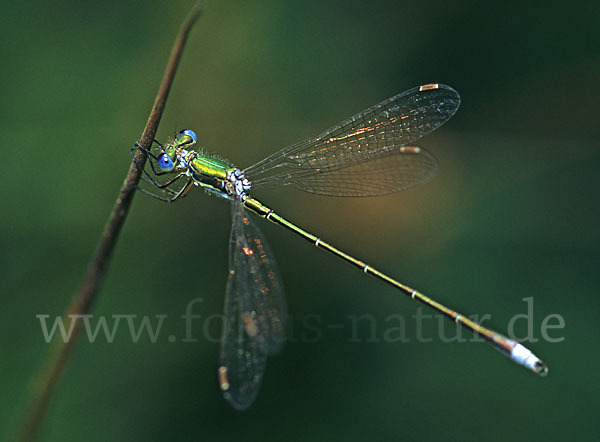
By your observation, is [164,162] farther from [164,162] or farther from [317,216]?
[317,216]

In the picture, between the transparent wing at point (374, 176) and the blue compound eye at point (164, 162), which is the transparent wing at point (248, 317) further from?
the transparent wing at point (374, 176)

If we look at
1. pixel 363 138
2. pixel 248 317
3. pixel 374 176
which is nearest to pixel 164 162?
pixel 248 317

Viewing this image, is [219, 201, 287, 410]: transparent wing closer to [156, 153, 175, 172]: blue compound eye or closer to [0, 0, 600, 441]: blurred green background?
[156, 153, 175, 172]: blue compound eye

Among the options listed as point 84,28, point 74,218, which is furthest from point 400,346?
point 84,28

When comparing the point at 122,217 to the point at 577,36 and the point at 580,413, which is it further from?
the point at 577,36

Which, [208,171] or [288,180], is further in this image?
[288,180]

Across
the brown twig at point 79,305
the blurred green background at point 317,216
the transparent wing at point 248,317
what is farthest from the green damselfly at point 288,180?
the brown twig at point 79,305

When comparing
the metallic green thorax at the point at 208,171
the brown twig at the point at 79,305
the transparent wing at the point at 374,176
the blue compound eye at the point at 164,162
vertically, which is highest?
the transparent wing at the point at 374,176

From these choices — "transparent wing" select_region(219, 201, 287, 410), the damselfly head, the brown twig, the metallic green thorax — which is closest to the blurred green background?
the metallic green thorax
